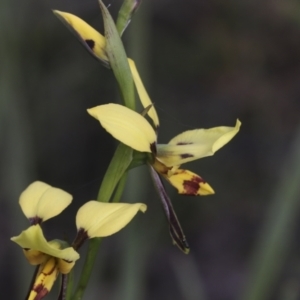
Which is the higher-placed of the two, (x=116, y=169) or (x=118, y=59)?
(x=118, y=59)

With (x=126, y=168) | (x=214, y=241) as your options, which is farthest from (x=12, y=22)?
(x=126, y=168)

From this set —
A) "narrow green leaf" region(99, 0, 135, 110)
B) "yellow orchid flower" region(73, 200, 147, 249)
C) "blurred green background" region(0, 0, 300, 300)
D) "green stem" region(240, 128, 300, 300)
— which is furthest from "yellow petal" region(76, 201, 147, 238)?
"blurred green background" region(0, 0, 300, 300)

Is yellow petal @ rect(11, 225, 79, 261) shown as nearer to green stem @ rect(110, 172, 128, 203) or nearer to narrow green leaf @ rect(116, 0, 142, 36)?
green stem @ rect(110, 172, 128, 203)

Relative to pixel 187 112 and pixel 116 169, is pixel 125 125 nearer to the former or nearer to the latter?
pixel 116 169

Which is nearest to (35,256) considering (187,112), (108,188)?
(108,188)

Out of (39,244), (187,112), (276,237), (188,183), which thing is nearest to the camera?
(39,244)

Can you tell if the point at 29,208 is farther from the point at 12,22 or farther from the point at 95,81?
the point at 95,81
